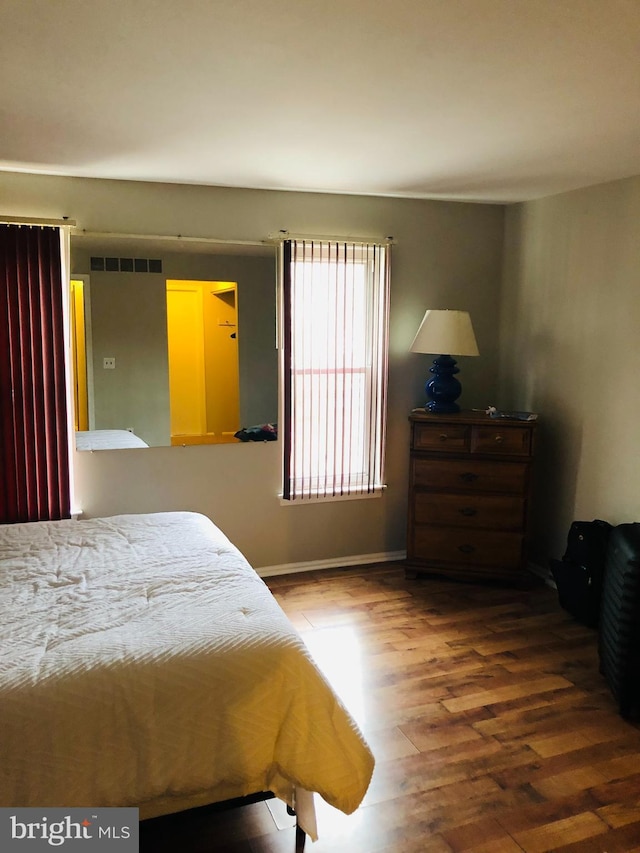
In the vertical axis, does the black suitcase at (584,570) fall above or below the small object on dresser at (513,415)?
below

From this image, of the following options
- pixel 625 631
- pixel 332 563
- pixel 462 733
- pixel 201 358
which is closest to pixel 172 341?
pixel 201 358

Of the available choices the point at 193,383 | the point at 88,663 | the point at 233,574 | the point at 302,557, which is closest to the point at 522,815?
the point at 233,574

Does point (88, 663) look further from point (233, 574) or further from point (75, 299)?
point (75, 299)

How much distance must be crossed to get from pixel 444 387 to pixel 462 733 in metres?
2.04

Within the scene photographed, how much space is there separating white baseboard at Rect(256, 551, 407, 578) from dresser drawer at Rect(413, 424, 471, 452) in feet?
2.91

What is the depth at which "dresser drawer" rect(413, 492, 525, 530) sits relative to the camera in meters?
3.73

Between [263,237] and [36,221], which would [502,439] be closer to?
[263,237]

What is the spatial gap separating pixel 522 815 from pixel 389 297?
2814 mm

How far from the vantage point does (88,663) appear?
1679mm

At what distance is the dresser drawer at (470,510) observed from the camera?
12.2ft

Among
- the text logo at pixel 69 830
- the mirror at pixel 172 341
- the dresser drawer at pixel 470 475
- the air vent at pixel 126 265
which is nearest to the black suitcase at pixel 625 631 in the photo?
the dresser drawer at pixel 470 475

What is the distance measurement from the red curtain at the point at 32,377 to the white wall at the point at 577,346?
109 inches

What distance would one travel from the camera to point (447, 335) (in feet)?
12.2

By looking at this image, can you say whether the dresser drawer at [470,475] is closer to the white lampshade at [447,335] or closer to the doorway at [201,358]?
the white lampshade at [447,335]
